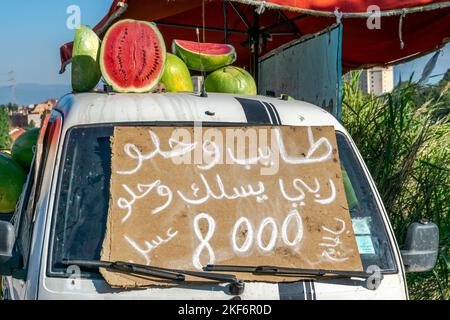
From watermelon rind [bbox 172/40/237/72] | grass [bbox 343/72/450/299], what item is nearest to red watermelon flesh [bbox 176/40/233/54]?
watermelon rind [bbox 172/40/237/72]

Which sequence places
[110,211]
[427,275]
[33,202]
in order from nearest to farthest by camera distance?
[110,211]
[33,202]
[427,275]

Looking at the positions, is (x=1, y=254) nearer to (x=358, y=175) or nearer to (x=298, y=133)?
(x=298, y=133)

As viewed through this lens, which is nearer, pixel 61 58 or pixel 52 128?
pixel 52 128

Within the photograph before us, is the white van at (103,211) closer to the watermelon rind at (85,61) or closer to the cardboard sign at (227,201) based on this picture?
the cardboard sign at (227,201)

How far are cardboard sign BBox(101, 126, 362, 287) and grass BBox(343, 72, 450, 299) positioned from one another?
9.82 feet

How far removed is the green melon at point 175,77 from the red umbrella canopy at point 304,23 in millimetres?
1536

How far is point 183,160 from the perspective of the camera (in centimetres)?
302

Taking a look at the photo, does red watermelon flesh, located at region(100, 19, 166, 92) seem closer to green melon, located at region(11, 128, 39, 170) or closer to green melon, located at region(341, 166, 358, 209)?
green melon, located at region(11, 128, 39, 170)

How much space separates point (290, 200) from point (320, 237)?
21 cm

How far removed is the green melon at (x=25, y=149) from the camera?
4.50 metres

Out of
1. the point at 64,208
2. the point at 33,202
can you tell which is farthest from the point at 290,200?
the point at 33,202

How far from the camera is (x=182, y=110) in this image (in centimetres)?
322

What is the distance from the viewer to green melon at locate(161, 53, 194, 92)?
168 inches
